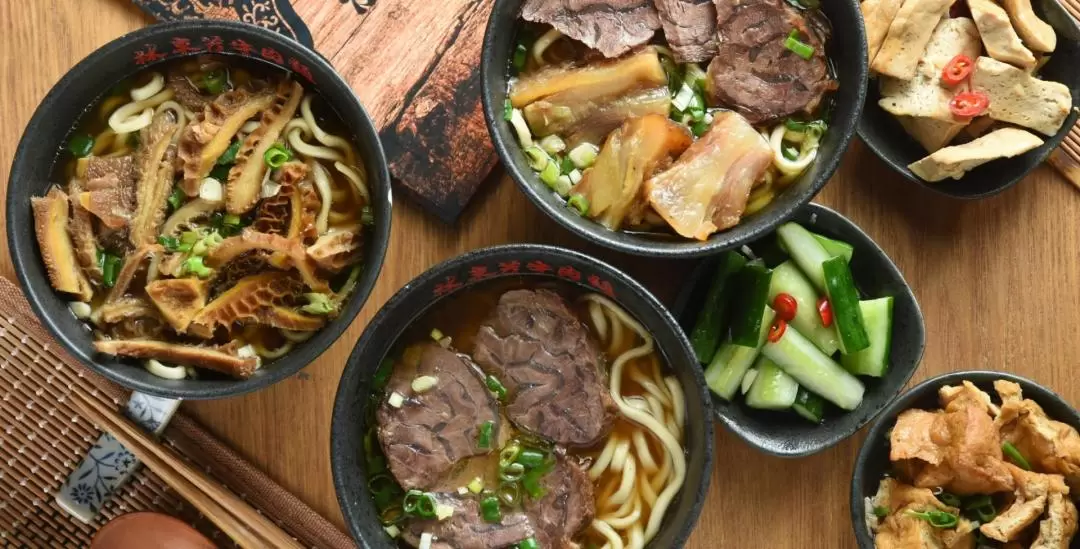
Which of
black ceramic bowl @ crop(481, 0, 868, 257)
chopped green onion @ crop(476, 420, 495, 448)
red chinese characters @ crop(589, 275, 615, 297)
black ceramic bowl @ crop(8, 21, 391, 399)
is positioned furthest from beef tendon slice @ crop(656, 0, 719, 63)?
chopped green onion @ crop(476, 420, 495, 448)

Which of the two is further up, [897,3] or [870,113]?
[897,3]

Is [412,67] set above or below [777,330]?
above

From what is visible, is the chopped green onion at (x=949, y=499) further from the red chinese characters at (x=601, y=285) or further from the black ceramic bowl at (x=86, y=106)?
the black ceramic bowl at (x=86, y=106)

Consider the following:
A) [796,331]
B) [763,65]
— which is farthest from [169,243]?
[796,331]

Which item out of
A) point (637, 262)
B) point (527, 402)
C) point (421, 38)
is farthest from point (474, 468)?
point (421, 38)

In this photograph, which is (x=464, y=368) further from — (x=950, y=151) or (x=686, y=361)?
(x=950, y=151)

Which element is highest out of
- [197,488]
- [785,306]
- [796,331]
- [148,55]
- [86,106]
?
[148,55]

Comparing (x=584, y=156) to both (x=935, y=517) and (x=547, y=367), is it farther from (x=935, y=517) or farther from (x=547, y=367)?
(x=935, y=517)
